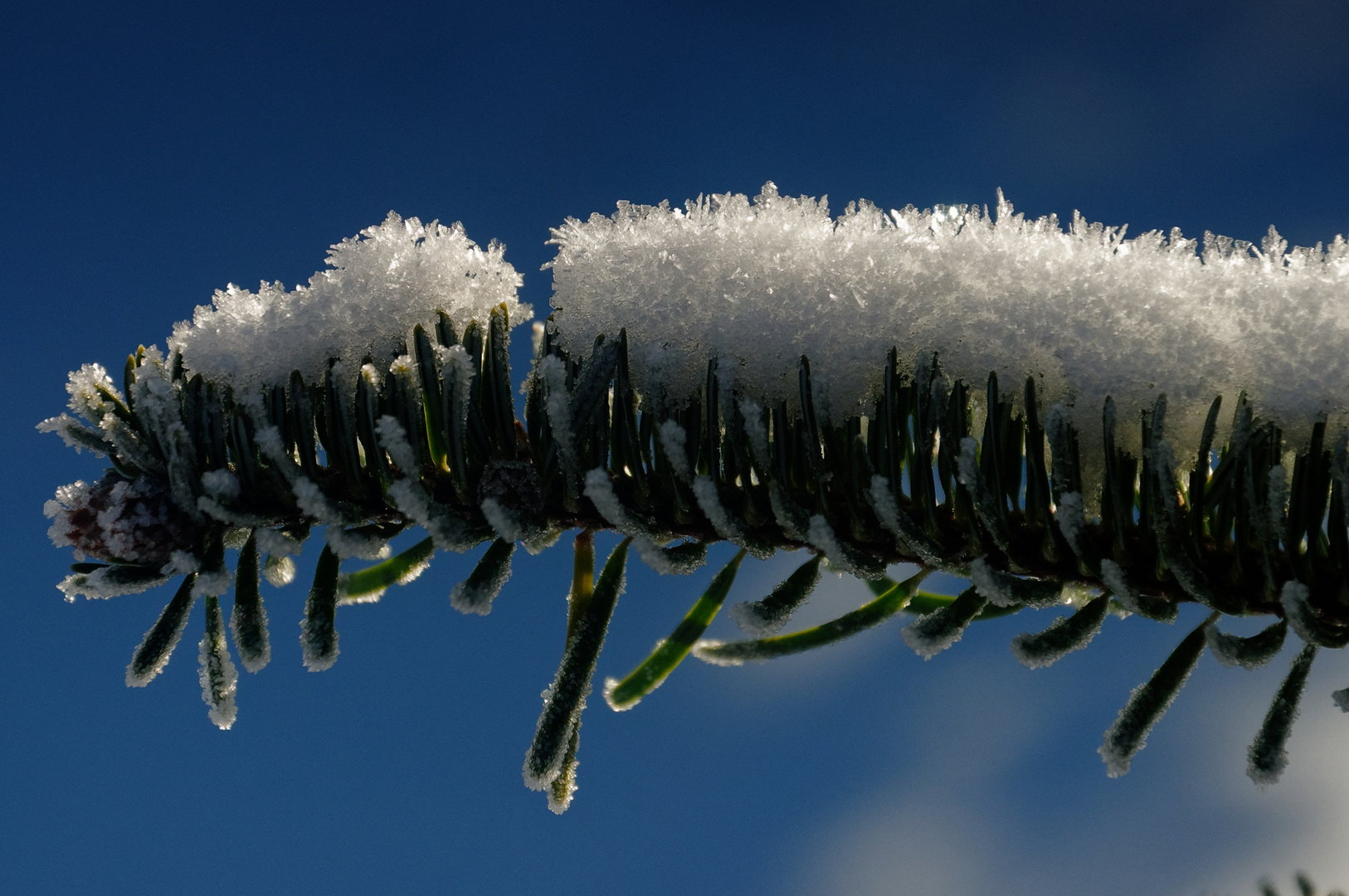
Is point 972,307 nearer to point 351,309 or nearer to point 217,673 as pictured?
point 351,309

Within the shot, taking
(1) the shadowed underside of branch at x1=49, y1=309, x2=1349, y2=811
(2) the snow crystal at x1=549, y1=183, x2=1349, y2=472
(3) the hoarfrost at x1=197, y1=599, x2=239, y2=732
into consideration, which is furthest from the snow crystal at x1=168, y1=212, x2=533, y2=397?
(3) the hoarfrost at x1=197, y1=599, x2=239, y2=732

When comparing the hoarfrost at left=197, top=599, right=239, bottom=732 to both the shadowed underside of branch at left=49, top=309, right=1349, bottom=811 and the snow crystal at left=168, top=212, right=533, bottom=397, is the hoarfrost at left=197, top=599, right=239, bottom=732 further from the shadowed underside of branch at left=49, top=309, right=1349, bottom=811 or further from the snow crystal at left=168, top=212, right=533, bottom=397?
the snow crystal at left=168, top=212, right=533, bottom=397

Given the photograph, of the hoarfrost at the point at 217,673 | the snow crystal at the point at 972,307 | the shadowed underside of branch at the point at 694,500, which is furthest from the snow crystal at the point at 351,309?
the hoarfrost at the point at 217,673

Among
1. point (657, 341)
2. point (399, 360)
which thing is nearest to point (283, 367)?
point (399, 360)

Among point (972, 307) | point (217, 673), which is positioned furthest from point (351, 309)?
point (972, 307)

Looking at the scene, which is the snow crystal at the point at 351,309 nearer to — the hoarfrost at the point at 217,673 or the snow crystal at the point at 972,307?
the snow crystal at the point at 972,307

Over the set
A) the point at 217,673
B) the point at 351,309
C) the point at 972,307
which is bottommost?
the point at 217,673
